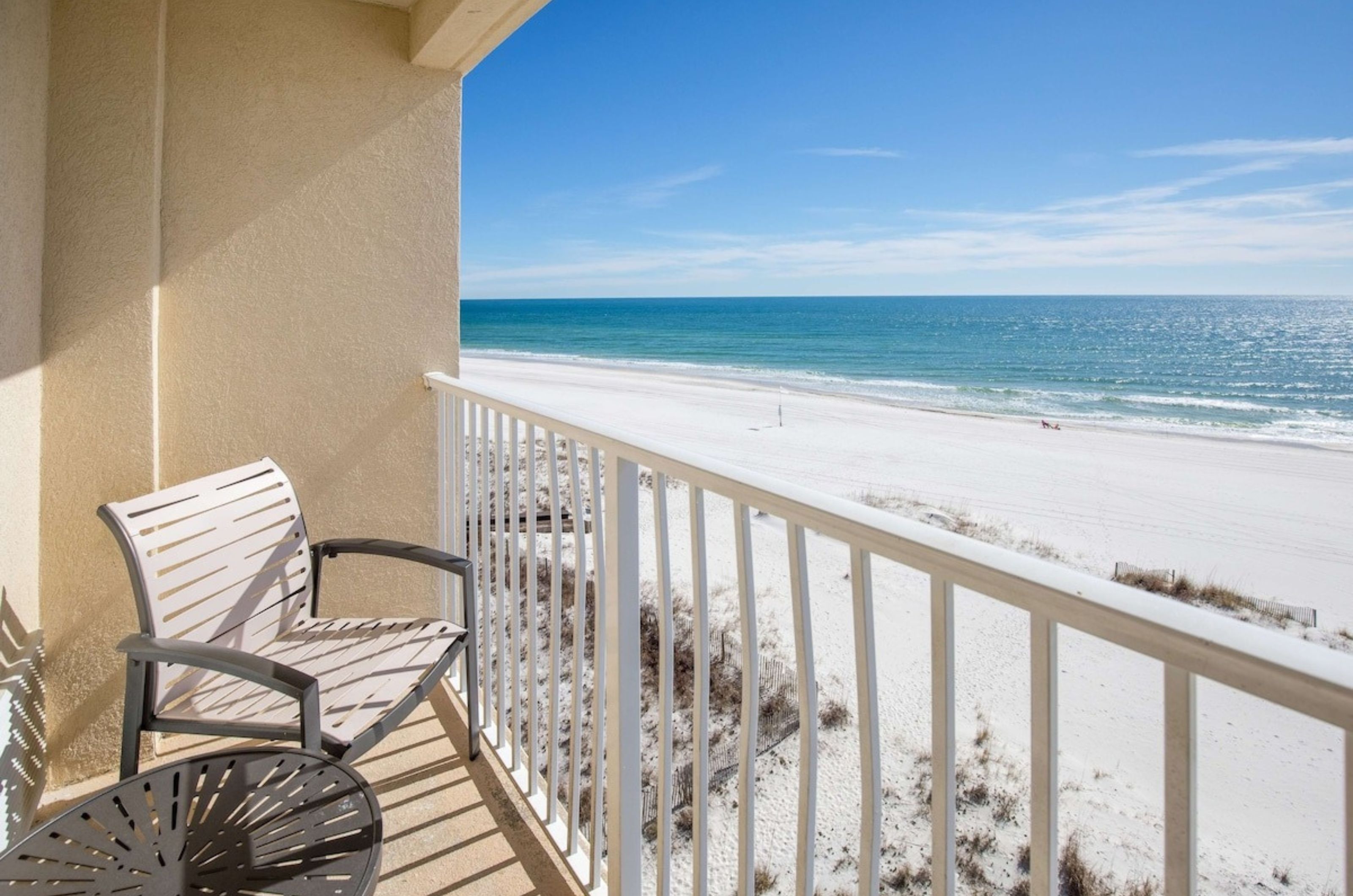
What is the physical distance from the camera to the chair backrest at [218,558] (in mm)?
1667

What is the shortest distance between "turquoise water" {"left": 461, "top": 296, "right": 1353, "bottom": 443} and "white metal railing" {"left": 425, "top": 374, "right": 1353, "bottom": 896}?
1924cm

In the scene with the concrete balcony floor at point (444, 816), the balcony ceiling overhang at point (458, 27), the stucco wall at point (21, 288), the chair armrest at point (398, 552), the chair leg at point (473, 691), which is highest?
the balcony ceiling overhang at point (458, 27)

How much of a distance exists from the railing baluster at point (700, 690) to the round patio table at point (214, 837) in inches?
19.6

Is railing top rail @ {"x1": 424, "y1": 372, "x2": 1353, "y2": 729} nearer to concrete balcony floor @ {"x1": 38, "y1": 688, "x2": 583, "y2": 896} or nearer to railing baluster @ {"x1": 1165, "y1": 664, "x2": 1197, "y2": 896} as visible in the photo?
railing baluster @ {"x1": 1165, "y1": 664, "x2": 1197, "y2": 896}

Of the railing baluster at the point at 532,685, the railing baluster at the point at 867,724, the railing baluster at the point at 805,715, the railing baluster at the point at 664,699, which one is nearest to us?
the railing baluster at the point at 867,724

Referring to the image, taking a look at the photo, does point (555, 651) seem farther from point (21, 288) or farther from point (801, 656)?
point (21, 288)

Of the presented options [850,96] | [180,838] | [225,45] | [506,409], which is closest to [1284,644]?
[180,838]

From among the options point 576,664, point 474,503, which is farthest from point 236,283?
point 576,664

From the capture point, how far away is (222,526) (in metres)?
1.96

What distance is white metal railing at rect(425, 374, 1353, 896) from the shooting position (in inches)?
21.9

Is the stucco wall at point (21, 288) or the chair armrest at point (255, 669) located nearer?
the chair armrest at point (255, 669)

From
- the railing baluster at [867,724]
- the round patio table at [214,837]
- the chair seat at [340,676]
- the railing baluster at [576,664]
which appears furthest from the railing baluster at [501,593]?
the railing baluster at [867,724]

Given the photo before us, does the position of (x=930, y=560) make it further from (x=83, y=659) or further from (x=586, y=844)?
(x=83, y=659)

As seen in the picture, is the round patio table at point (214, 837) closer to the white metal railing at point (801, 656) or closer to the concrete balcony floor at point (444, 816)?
the white metal railing at point (801, 656)
